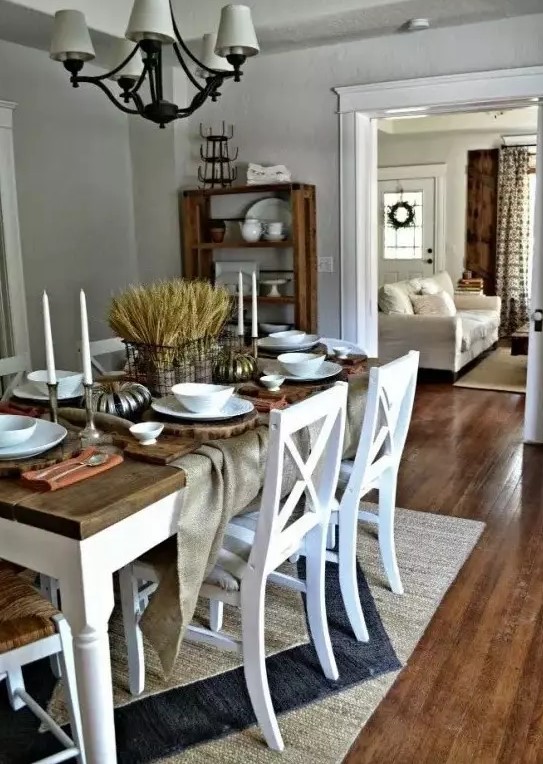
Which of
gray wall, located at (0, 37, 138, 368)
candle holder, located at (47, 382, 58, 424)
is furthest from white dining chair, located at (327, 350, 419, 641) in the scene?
gray wall, located at (0, 37, 138, 368)

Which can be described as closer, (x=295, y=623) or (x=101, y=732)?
(x=101, y=732)

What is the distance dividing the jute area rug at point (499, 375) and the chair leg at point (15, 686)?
4956mm

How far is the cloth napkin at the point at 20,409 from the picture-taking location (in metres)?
2.25

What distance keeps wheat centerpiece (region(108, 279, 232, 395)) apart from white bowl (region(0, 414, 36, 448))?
1.81 feet

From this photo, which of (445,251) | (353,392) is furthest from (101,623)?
(445,251)

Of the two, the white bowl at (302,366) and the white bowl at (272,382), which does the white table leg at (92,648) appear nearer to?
the white bowl at (272,382)

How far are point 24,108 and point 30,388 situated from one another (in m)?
2.51

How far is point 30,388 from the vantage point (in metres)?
2.50

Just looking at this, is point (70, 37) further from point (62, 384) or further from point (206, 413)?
point (206, 413)

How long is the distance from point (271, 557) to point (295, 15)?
331 centimetres

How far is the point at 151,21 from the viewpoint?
229 cm

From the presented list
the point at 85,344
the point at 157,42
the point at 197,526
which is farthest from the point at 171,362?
the point at 157,42

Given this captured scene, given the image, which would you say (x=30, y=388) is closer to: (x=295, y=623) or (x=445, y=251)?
(x=295, y=623)

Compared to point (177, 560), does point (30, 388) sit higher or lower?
higher
